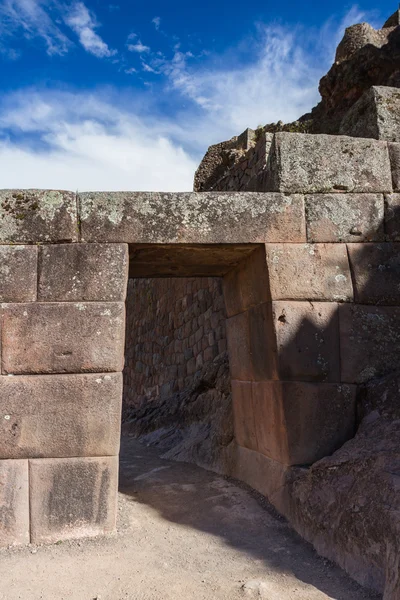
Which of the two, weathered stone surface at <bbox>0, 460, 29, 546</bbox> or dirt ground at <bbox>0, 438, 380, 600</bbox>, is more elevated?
weathered stone surface at <bbox>0, 460, 29, 546</bbox>

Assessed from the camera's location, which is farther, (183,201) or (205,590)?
(183,201)

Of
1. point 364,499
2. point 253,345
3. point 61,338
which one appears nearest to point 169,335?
point 253,345

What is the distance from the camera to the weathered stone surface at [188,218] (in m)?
4.20

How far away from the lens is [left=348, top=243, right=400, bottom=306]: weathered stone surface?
4418 mm

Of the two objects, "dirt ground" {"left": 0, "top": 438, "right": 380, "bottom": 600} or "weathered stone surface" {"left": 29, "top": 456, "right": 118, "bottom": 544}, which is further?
"weathered stone surface" {"left": 29, "top": 456, "right": 118, "bottom": 544}

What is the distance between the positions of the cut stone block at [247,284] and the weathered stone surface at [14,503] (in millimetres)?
2275

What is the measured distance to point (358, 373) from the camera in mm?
4285

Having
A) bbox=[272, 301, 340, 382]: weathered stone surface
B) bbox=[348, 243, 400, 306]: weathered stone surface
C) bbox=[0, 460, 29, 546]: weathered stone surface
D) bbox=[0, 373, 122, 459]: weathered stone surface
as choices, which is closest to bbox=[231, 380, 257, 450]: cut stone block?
bbox=[272, 301, 340, 382]: weathered stone surface

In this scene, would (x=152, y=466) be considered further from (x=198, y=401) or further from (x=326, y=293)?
(x=326, y=293)

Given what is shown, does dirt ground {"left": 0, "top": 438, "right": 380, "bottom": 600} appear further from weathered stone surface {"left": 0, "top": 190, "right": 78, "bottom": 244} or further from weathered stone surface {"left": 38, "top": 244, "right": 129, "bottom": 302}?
weathered stone surface {"left": 0, "top": 190, "right": 78, "bottom": 244}

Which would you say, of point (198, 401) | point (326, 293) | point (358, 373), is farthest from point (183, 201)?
point (198, 401)

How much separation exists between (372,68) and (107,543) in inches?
600

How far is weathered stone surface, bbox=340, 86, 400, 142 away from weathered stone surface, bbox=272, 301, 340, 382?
1.85 meters

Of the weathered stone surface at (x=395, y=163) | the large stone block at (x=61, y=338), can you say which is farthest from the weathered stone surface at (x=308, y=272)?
the large stone block at (x=61, y=338)
